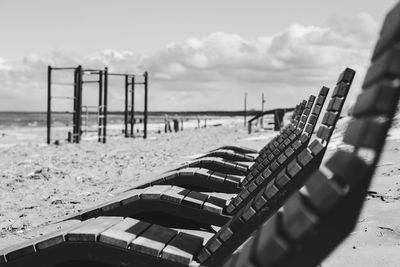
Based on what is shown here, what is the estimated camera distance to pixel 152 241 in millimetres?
2393

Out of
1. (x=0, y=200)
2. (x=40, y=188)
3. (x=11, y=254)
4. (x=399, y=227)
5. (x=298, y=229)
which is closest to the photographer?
(x=298, y=229)

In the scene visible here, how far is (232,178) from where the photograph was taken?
488 cm

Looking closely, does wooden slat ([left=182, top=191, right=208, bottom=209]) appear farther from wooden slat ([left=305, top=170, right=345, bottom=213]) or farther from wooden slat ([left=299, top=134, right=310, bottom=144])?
wooden slat ([left=305, top=170, right=345, bottom=213])

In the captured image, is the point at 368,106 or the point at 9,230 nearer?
the point at 368,106

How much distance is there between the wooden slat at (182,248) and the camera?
227 centimetres

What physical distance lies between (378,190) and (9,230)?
3615 mm

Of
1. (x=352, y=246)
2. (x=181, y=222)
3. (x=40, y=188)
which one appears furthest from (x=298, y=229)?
(x=40, y=188)

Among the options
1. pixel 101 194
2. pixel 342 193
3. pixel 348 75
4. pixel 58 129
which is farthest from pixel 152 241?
pixel 58 129

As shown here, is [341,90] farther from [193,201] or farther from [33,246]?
[33,246]

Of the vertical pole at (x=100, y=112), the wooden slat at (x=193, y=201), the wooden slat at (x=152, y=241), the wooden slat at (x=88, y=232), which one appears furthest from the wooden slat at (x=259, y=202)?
the vertical pole at (x=100, y=112)

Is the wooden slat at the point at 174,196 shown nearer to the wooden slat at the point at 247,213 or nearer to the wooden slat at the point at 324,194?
the wooden slat at the point at 247,213

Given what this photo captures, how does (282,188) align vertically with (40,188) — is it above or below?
above

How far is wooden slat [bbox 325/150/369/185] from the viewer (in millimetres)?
1001

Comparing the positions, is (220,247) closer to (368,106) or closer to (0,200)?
(368,106)
